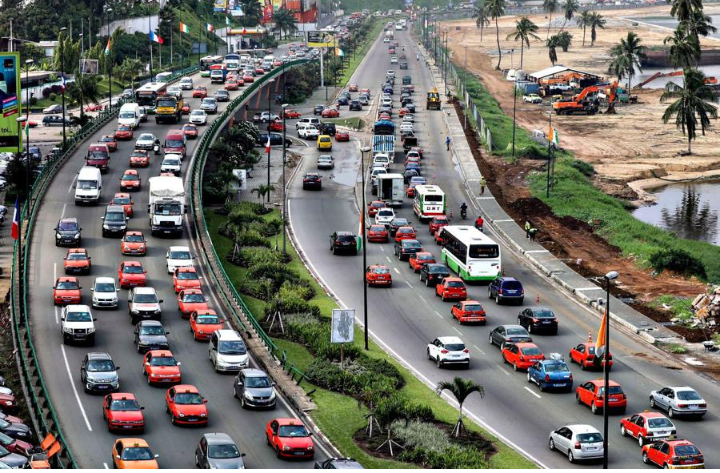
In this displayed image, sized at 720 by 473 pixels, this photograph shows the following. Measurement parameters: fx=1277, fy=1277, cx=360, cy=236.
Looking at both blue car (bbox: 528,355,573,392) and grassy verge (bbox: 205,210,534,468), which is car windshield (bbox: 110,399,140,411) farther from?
blue car (bbox: 528,355,573,392)

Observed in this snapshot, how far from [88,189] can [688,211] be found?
57047mm

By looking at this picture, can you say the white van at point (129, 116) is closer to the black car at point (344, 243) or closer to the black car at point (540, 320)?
the black car at point (344, 243)

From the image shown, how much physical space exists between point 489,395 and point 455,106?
112993 mm

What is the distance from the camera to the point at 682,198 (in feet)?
411

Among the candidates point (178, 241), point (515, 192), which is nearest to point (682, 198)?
point (515, 192)

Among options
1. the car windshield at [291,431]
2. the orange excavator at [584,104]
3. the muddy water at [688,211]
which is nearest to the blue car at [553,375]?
the car windshield at [291,431]

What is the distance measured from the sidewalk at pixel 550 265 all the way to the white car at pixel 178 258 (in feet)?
77.4

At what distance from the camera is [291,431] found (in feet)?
158

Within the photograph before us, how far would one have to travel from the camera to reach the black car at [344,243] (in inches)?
3445

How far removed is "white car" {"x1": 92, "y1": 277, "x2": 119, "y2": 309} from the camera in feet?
221

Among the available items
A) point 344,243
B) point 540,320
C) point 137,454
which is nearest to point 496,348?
point 540,320

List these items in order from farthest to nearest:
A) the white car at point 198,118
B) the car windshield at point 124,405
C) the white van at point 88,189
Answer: the white car at point 198,118
the white van at point 88,189
the car windshield at point 124,405

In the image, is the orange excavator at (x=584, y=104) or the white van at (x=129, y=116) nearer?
the white van at (x=129, y=116)

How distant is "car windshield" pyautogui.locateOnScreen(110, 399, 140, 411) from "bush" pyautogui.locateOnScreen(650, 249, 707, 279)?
44.9m
